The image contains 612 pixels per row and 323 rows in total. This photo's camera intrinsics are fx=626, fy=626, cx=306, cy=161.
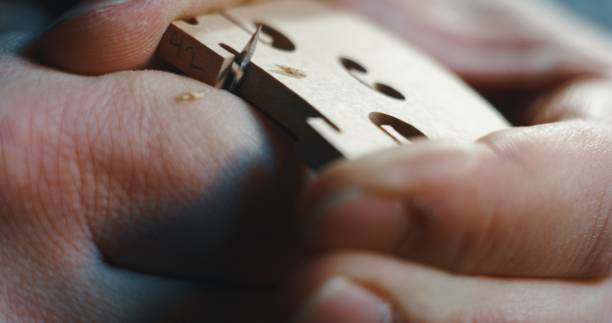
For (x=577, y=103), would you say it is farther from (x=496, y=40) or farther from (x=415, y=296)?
(x=415, y=296)

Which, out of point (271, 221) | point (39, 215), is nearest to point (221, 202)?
point (271, 221)

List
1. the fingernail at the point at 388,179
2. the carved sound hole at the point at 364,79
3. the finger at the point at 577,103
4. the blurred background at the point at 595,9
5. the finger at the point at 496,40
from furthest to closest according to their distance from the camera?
the blurred background at the point at 595,9
the finger at the point at 496,40
the finger at the point at 577,103
the carved sound hole at the point at 364,79
the fingernail at the point at 388,179

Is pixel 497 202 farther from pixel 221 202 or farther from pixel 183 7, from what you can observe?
pixel 183 7

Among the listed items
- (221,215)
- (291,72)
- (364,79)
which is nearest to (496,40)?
(364,79)

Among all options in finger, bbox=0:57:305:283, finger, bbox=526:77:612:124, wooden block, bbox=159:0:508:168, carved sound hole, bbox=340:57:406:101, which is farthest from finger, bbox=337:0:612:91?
finger, bbox=0:57:305:283

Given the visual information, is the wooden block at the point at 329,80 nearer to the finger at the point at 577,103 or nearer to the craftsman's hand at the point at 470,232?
the craftsman's hand at the point at 470,232

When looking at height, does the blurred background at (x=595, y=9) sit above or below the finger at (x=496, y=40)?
above

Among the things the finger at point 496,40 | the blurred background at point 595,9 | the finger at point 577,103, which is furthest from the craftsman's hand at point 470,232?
the blurred background at point 595,9
